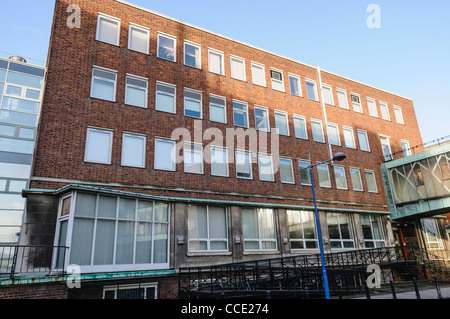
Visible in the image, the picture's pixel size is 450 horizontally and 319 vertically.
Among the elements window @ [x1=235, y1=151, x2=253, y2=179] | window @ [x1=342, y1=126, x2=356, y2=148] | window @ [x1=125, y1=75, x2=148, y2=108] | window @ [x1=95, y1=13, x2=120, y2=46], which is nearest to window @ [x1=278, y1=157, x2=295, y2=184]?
window @ [x1=235, y1=151, x2=253, y2=179]

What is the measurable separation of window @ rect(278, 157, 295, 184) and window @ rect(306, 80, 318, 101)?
692cm

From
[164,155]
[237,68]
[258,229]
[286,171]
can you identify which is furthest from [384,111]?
[164,155]

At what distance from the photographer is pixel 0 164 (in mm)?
38719

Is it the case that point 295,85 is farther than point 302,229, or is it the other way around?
point 295,85

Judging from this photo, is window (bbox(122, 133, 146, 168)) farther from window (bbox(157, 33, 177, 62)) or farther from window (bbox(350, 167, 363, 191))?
window (bbox(350, 167, 363, 191))

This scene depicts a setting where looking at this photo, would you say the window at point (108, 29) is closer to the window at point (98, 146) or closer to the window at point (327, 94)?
the window at point (98, 146)

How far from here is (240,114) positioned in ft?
73.2

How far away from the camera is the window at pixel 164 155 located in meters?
18.1

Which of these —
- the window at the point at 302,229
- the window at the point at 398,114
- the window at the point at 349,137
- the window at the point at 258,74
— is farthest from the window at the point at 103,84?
the window at the point at 398,114

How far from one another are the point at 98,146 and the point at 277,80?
1483 centimetres

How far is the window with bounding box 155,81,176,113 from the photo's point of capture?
19.4 metres

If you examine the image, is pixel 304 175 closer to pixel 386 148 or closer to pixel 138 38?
pixel 386 148

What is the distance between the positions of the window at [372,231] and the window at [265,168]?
29.0 feet

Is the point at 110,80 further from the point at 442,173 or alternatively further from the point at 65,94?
the point at 442,173
